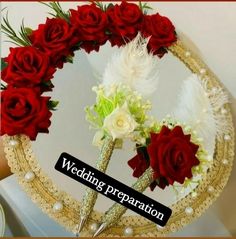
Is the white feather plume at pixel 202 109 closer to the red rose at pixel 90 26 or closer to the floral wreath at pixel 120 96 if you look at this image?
the floral wreath at pixel 120 96

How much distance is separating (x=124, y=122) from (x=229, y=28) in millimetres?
352

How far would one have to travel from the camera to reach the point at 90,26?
2.39 ft

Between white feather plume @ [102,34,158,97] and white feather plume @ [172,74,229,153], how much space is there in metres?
0.07

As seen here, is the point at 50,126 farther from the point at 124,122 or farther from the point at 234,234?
the point at 234,234

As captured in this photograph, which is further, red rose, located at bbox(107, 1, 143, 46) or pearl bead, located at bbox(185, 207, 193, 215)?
red rose, located at bbox(107, 1, 143, 46)

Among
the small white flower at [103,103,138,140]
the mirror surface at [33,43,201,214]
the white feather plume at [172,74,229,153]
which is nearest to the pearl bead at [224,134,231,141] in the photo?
the white feather plume at [172,74,229,153]

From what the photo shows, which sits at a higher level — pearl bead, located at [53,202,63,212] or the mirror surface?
the mirror surface

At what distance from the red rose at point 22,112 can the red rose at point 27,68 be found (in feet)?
0.09

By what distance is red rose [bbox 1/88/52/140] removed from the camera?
0.58 metres

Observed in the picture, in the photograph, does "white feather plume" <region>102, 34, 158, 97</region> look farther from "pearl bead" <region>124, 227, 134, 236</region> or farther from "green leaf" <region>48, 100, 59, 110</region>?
"pearl bead" <region>124, 227, 134, 236</region>

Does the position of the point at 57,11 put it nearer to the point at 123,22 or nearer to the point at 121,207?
the point at 123,22

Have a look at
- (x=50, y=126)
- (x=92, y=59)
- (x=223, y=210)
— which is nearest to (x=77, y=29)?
(x=92, y=59)

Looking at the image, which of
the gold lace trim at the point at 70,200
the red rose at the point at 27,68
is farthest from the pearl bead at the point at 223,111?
the red rose at the point at 27,68

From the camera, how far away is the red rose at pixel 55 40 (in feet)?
2.25
